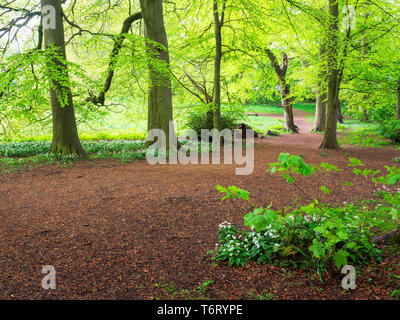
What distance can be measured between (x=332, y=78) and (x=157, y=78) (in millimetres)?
6641

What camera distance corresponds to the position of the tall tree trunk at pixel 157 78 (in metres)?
10.3

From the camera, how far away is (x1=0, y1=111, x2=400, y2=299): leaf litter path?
2.65 m

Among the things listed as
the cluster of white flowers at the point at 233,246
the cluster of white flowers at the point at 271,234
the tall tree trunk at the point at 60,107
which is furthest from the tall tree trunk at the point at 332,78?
the cluster of white flowers at the point at 233,246

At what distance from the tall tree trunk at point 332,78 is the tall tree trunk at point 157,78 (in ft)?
18.8

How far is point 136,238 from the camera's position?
3.77 meters

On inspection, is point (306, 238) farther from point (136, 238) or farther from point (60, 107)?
point (60, 107)

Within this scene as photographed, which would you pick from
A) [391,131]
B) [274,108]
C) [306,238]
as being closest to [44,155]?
[306,238]

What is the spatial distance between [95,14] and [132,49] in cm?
536
